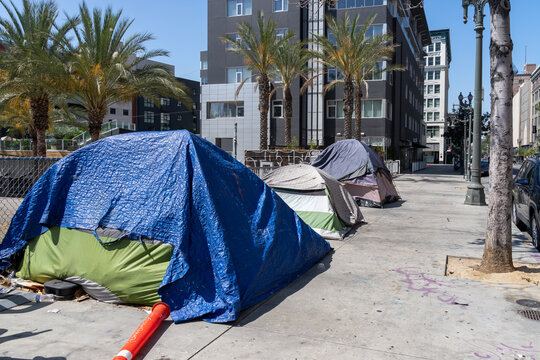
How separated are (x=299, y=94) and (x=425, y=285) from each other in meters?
33.5

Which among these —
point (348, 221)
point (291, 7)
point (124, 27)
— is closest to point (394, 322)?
point (348, 221)

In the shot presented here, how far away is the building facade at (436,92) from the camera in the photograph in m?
95.0

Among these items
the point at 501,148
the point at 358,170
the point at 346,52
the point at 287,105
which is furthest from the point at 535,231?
the point at 287,105

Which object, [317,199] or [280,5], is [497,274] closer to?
[317,199]

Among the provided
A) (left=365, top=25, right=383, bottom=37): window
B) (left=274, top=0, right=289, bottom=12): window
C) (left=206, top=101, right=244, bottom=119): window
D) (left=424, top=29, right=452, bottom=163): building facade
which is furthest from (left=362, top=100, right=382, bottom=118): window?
(left=424, top=29, right=452, bottom=163): building facade

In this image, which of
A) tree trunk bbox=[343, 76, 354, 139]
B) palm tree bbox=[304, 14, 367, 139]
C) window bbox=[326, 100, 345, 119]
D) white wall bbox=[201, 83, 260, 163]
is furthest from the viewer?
white wall bbox=[201, 83, 260, 163]

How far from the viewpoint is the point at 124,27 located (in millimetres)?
17078

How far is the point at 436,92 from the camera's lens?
3829 inches

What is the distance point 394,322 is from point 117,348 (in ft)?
9.17

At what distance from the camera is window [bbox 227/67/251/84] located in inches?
1584

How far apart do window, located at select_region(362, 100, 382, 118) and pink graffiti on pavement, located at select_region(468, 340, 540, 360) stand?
35.2 meters

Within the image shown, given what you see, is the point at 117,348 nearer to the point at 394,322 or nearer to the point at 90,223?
the point at 90,223

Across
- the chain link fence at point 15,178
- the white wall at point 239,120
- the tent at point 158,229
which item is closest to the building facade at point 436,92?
the white wall at point 239,120

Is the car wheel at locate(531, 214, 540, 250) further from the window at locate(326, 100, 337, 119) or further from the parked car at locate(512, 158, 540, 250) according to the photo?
the window at locate(326, 100, 337, 119)
